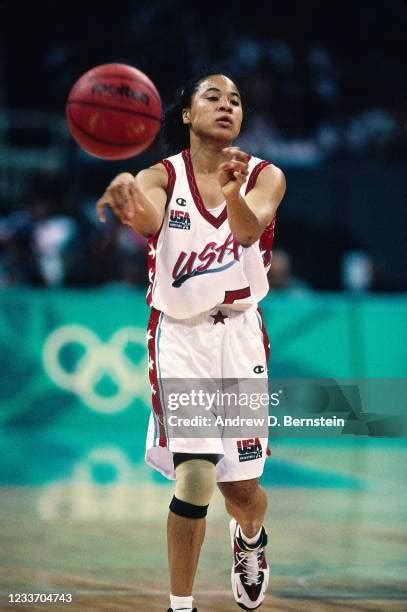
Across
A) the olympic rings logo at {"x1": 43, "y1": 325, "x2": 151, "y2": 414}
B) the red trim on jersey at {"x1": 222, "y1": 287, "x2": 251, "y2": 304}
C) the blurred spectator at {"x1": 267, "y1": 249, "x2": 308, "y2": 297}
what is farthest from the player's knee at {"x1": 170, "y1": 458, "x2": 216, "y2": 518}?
the blurred spectator at {"x1": 267, "y1": 249, "x2": 308, "y2": 297}

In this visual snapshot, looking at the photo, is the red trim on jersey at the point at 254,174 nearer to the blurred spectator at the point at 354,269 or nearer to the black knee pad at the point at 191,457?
the black knee pad at the point at 191,457

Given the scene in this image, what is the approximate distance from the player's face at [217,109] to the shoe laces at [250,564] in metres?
1.80

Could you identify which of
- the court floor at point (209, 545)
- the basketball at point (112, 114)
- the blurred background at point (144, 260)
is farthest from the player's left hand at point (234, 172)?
the court floor at point (209, 545)

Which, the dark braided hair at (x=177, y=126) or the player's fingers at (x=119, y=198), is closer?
the player's fingers at (x=119, y=198)

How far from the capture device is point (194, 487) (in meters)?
4.24

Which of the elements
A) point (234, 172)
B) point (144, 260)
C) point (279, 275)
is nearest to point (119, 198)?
point (234, 172)

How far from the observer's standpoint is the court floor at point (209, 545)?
4.89 m

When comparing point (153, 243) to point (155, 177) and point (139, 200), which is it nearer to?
point (155, 177)

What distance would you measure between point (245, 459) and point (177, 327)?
61cm

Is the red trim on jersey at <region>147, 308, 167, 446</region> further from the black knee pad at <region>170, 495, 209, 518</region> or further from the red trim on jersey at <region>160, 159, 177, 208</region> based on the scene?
the red trim on jersey at <region>160, 159, 177, 208</region>

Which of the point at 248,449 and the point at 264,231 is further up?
the point at 264,231

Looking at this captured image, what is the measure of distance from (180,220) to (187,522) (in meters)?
1.21

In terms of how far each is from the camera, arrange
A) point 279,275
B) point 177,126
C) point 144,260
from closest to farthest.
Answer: point 177,126 → point 279,275 → point 144,260

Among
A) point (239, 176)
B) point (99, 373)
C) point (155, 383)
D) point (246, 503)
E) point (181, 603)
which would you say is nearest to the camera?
point (239, 176)
